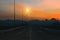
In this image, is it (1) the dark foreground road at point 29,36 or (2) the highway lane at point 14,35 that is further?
(1) the dark foreground road at point 29,36

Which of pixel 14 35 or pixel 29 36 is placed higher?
pixel 29 36

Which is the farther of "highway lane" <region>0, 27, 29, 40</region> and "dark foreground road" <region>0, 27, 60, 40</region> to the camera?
"dark foreground road" <region>0, 27, 60, 40</region>

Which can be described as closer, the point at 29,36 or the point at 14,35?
the point at 29,36
